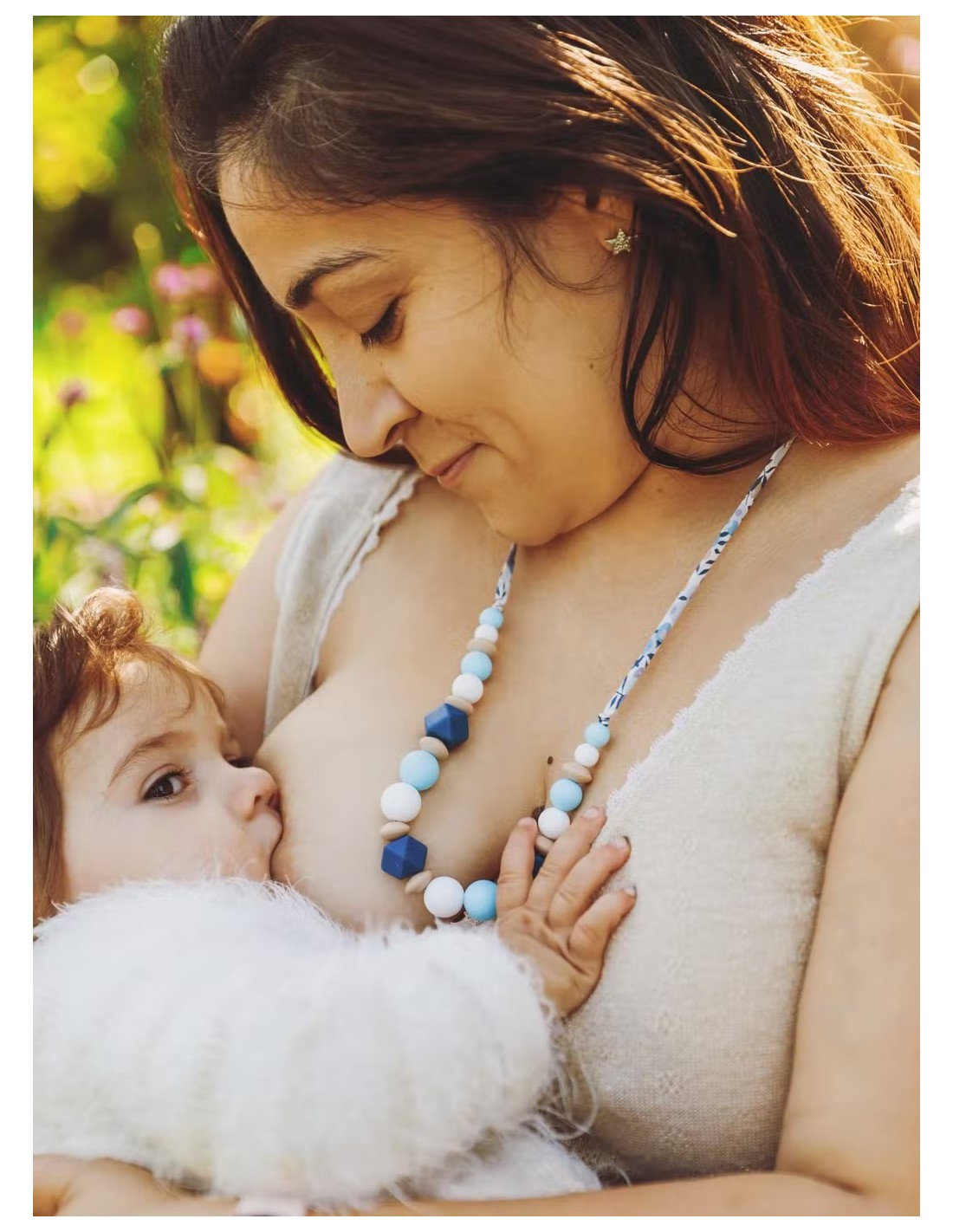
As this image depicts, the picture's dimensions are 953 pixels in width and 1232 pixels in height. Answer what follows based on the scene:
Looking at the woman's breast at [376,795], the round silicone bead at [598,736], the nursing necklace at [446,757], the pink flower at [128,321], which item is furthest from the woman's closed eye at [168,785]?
the pink flower at [128,321]

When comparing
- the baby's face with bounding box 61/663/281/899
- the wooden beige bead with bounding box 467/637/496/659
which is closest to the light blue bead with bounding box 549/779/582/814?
the wooden beige bead with bounding box 467/637/496/659

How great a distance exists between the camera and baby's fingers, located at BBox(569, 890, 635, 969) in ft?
3.41

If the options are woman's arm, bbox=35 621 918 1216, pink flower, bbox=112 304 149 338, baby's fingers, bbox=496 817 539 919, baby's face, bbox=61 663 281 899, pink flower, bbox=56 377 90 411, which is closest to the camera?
woman's arm, bbox=35 621 918 1216

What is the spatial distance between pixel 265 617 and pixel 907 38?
104cm

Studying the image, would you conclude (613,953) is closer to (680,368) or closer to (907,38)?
(680,368)

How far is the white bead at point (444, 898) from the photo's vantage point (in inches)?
45.5

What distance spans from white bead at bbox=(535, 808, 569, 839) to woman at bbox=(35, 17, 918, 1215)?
51 millimetres

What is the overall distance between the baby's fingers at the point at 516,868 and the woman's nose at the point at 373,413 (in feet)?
1.40

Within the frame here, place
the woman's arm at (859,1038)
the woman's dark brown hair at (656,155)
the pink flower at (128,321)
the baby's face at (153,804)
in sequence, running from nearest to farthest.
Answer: the woman's arm at (859,1038), the woman's dark brown hair at (656,155), the baby's face at (153,804), the pink flower at (128,321)

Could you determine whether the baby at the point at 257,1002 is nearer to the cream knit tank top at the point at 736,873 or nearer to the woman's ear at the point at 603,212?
the cream knit tank top at the point at 736,873

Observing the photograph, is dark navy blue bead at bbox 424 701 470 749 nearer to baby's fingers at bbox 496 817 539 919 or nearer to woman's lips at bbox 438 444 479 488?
baby's fingers at bbox 496 817 539 919

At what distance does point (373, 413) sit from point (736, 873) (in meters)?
0.58

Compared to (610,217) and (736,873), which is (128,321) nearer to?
(610,217)
